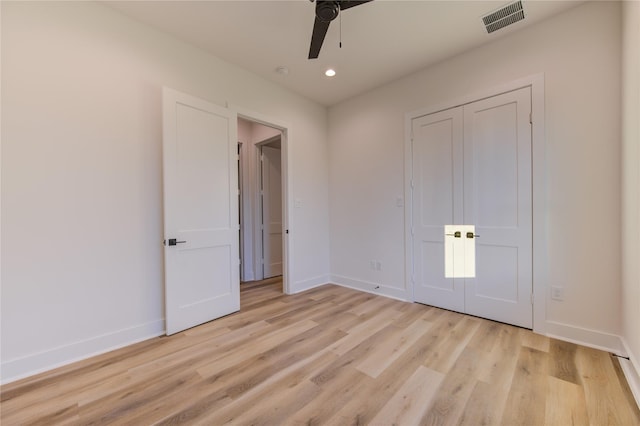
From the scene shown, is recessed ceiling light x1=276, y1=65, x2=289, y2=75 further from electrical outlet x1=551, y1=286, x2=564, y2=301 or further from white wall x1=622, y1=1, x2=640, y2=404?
electrical outlet x1=551, y1=286, x2=564, y2=301

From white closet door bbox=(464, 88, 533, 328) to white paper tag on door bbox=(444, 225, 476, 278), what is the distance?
6 centimetres

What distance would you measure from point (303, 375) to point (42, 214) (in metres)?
2.28

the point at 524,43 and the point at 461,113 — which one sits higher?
the point at 524,43

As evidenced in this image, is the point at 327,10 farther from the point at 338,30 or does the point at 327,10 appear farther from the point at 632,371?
the point at 632,371

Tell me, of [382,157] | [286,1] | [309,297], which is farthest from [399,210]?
[286,1]

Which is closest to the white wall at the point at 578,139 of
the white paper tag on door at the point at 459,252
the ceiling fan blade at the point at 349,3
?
the white paper tag on door at the point at 459,252

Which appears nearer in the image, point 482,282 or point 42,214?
point 42,214

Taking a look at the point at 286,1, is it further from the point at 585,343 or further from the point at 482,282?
the point at 585,343

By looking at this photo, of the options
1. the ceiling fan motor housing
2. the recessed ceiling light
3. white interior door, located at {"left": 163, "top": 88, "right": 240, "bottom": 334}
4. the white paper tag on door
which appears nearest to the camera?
the ceiling fan motor housing

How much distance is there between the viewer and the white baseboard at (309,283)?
3770 mm

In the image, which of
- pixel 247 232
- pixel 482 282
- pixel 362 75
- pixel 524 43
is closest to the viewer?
pixel 524 43

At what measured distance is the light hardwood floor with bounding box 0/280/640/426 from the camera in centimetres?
150

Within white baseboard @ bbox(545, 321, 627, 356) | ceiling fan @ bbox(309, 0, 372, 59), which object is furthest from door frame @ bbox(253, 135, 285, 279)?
white baseboard @ bbox(545, 321, 627, 356)

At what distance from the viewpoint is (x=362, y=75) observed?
337cm
